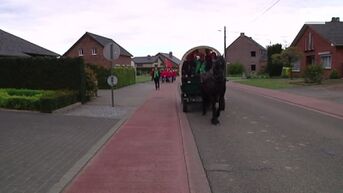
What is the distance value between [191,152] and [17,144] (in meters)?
3.68

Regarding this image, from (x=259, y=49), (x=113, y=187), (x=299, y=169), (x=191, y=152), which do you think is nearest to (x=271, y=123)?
(x=191, y=152)

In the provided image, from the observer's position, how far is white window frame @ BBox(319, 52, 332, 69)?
5088cm

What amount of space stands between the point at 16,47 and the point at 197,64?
17.0 meters

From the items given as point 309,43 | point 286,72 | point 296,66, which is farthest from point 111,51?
point 286,72

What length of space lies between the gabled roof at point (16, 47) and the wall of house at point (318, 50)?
75.8ft

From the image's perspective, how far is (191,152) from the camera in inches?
384

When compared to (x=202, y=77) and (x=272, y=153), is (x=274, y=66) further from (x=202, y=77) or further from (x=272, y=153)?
(x=272, y=153)

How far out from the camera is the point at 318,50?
178 ft

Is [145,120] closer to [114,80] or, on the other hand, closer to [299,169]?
[114,80]

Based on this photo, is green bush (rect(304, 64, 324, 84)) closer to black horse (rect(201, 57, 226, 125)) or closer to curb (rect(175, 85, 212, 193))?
black horse (rect(201, 57, 226, 125))

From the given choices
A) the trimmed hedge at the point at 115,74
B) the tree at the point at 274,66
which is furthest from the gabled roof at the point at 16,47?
the tree at the point at 274,66

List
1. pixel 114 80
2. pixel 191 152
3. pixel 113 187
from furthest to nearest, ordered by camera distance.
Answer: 1. pixel 114 80
2. pixel 191 152
3. pixel 113 187

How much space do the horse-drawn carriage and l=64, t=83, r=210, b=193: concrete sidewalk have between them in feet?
5.84

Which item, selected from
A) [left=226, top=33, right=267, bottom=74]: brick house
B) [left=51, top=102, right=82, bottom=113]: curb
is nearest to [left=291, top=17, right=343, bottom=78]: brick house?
[left=51, top=102, right=82, bottom=113]: curb
